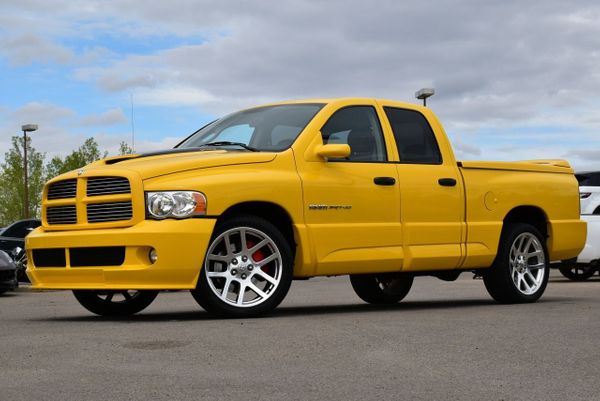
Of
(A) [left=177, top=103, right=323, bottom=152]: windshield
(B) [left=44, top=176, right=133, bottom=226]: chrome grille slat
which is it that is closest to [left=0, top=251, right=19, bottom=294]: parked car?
(A) [left=177, top=103, right=323, bottom=152]: windshield

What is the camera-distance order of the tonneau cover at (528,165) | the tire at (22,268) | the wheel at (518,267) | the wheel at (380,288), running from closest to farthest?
the tonneau cover at (528,165)
the wheel at (518,267)
the wheel at (380,288)
the tire at (22,268)

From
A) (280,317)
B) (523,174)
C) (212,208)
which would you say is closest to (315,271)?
(280,317)

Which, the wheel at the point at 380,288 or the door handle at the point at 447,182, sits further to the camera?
the wheel at the point at 380,288

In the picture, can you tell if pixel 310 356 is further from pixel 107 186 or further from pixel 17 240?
pixel 17 240

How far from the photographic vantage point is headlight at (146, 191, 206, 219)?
8531mm

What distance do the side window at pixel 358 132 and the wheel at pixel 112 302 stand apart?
2.26m

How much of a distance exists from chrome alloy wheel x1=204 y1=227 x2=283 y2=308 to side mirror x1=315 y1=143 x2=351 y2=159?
0.95 m

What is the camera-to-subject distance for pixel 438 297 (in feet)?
44.8

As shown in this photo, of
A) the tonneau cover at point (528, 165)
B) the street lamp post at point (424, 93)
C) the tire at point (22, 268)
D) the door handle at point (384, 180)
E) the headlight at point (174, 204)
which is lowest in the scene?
the tire at point (22, 268)

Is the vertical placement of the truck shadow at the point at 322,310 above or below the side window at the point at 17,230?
below

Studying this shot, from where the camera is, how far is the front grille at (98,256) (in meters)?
8.58

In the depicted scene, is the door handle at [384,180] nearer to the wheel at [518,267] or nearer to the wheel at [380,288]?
the wheel at [518,267]

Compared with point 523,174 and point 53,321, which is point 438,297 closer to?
point 523,174

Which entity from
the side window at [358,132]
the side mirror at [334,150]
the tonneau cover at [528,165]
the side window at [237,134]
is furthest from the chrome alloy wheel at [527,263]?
the side window at [237,134]
